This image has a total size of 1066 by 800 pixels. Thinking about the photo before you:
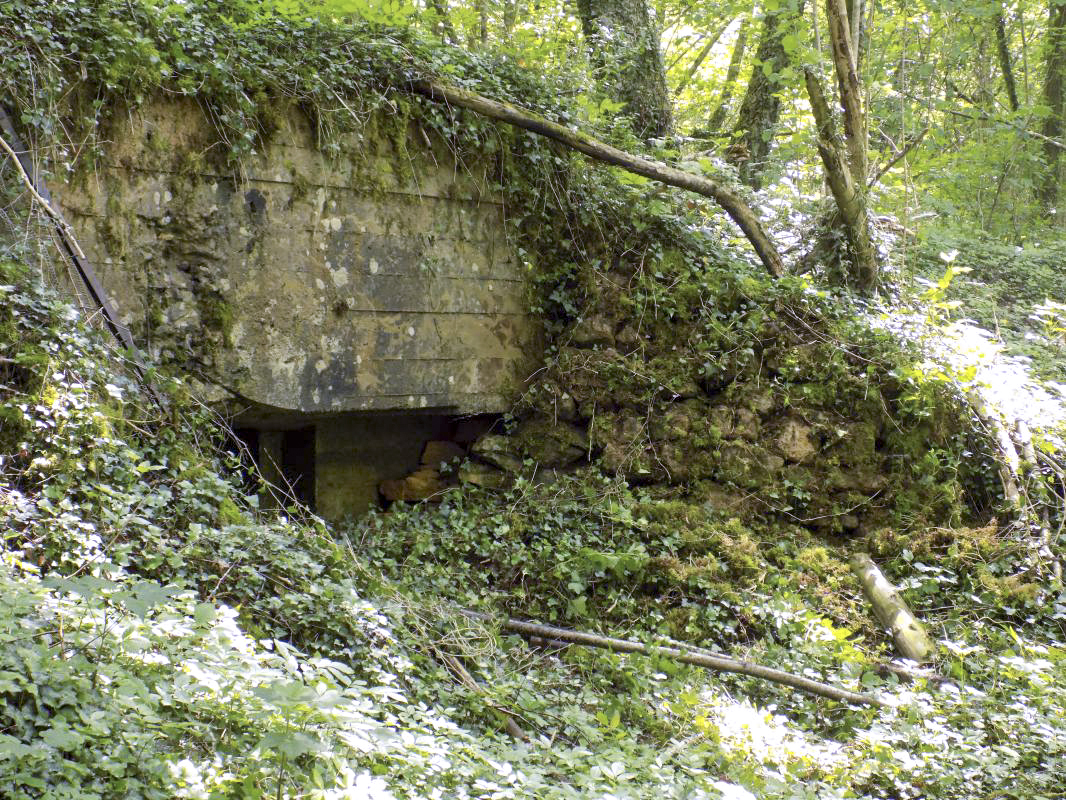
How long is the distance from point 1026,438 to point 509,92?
416 cm

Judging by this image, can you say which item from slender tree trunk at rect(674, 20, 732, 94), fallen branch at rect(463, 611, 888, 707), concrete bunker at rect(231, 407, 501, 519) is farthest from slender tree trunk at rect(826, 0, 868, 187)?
slender tree trunk at rect(674, 20, 732, 94)

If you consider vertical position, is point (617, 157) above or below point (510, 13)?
below

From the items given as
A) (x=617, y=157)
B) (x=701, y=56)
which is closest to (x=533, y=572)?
(x=617, y=157)

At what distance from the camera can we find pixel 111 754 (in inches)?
83.1

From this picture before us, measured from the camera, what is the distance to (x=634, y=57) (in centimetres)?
736

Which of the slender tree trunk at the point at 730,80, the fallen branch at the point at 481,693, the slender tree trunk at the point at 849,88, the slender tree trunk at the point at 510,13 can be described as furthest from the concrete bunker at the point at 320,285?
the slender tree trunk at the point at 730,80

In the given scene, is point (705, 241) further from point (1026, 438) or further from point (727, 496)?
point (1026, 438)

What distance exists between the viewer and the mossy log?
434 centimetres

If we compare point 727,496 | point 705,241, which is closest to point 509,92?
point 705,241

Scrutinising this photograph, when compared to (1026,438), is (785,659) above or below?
below

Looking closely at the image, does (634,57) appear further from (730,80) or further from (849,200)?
(730,80)

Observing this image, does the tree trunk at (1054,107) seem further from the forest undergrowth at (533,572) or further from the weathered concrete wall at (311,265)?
the weathered concrete wall at (311,265)

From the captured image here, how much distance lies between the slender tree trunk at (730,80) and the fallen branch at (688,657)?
808cm

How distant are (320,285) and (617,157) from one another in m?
2.30
